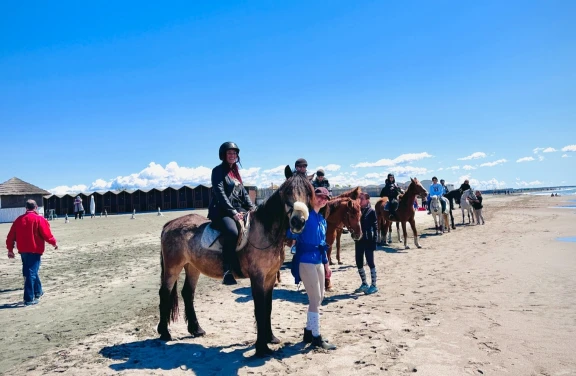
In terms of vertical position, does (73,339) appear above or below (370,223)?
below

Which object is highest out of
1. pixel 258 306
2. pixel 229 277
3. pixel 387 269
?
pixel 229 277

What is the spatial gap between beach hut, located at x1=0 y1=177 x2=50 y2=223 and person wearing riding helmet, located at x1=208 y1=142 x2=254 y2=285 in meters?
38.0

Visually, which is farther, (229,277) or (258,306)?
(229,277)

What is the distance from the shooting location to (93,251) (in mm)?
14398

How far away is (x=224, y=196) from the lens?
4.65 m

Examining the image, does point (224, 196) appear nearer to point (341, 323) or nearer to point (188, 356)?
point (188, 356)

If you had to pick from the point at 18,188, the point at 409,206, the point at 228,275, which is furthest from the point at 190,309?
the point at 18,188

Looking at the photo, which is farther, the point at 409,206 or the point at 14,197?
the point at 14,197

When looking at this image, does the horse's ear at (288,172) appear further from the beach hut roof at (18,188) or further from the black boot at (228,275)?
the beach hut roof at (18,188)

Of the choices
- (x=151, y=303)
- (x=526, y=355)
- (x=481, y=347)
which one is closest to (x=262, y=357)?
(x=481, y=347)

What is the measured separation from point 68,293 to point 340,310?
6943 millimetres

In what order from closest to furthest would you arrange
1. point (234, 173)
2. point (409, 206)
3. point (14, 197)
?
1. point (234, 173)
2. point (409, 206)
3. point (14, 197)

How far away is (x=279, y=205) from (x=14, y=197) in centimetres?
4352

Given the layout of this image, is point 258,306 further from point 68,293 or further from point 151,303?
point 68,293
